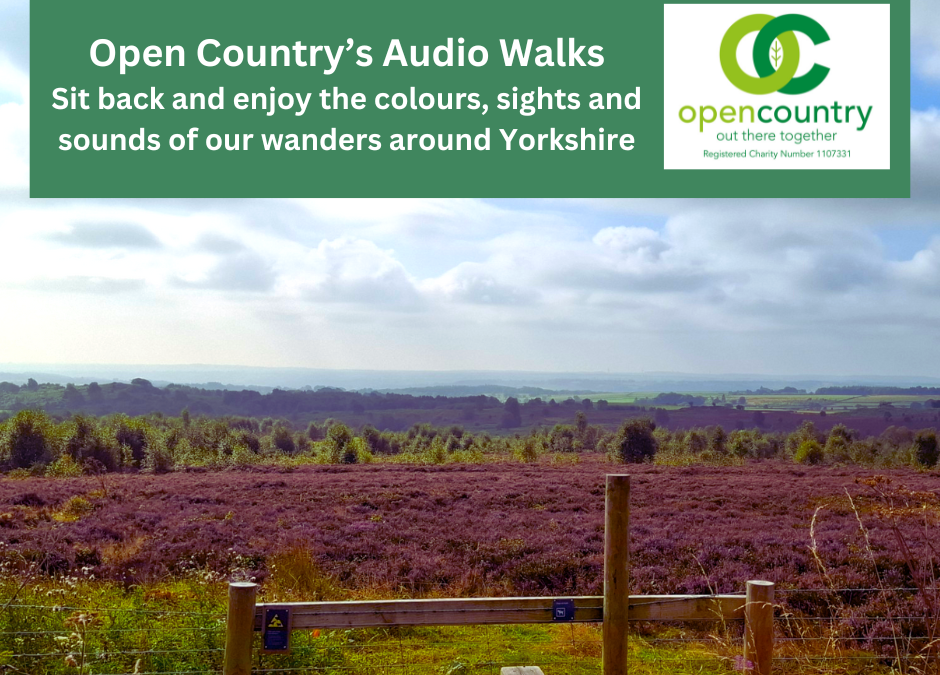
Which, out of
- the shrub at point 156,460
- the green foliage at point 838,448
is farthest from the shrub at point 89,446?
the green foliage at point 838,448

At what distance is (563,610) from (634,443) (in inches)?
1987

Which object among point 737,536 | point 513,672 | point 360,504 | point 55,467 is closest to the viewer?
point 513,672

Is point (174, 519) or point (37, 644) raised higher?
point (37, 644)

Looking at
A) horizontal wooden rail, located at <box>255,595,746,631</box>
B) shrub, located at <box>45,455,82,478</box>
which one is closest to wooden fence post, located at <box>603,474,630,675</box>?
horizontal wooden rail, located at <box>255,595,746,631</box>

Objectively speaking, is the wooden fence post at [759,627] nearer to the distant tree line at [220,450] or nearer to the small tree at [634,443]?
the distant tree line at [220,450]

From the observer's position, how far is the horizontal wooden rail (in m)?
4.10

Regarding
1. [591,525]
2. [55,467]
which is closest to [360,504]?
[591,525]

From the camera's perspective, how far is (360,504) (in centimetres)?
2153

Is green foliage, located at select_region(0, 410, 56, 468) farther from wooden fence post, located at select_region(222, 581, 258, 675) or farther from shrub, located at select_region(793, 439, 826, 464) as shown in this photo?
shrub, located at select_region(793, 439, 826, 464)

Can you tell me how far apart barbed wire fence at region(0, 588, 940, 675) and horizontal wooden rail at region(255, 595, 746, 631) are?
1.30ft

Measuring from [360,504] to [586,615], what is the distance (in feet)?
59.0

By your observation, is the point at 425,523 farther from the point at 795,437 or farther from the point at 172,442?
the point at 795,437

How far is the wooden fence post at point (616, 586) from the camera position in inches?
169

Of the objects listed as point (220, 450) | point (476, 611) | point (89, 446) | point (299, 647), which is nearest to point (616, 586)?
point (476, 611)
